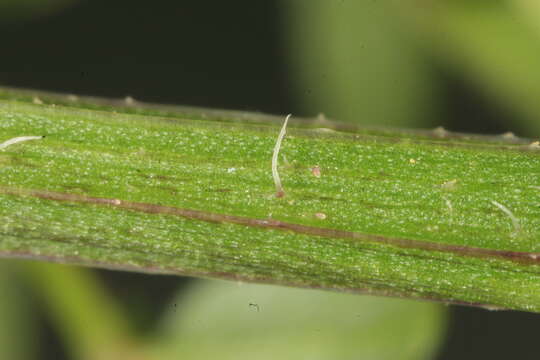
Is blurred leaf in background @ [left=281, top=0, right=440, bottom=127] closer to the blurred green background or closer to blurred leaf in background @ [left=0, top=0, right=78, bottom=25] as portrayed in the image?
the blurred green background

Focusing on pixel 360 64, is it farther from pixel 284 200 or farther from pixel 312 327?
pixel 312 327

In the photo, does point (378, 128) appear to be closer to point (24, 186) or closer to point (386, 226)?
point (386, 226)

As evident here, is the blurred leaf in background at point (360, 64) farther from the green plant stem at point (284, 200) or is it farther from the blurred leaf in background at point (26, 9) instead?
the blurred leaf in background at point (26, 9)

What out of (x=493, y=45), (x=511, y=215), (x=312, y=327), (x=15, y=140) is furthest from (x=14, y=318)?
(x=493, y=45)

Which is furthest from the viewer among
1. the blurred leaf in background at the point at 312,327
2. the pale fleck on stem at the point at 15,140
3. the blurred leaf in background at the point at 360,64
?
the blurred leaf in background at the point at 360,64

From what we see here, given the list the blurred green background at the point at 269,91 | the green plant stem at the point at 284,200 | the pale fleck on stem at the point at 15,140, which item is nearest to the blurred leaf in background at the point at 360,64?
the blurred green background at the point at 269,91

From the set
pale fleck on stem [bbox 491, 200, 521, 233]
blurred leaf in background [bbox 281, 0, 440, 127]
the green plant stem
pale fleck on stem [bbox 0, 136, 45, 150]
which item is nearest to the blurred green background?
blurred leaf in background [bbox 281, 0, 440, 127]

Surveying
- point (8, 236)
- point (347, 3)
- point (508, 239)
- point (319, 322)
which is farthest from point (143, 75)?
point (508, 239)
